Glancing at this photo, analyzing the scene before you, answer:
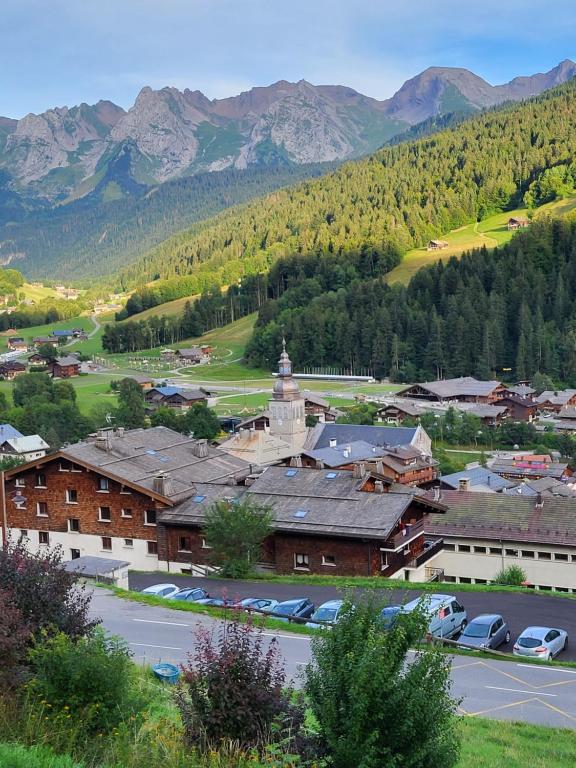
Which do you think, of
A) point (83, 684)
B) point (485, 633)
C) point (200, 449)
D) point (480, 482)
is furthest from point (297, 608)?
point (480, 482)

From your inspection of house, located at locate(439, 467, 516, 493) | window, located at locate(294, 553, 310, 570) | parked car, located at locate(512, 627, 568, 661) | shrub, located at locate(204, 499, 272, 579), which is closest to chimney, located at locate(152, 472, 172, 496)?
shrub, located at locate(204, 499, 272, 579)

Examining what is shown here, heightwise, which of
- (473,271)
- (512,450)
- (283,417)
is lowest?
(512,450)

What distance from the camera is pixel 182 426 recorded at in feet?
292

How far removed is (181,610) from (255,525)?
905cm

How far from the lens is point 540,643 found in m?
20.8

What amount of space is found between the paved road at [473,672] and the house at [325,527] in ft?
35.1

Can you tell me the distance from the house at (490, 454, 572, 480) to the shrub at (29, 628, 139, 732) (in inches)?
2474

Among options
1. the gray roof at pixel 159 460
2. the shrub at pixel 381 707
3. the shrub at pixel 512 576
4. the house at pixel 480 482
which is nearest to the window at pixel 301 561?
the gray roof at pixel 159 460

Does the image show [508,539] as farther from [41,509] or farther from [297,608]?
[41,509]

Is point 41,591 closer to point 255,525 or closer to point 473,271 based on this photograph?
point 255,525

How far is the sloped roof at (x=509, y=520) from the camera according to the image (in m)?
33.3

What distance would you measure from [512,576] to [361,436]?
40.9 meters

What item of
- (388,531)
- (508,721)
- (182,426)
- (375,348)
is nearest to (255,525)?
(388,531)

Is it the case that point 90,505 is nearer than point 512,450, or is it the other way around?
point 90,505
